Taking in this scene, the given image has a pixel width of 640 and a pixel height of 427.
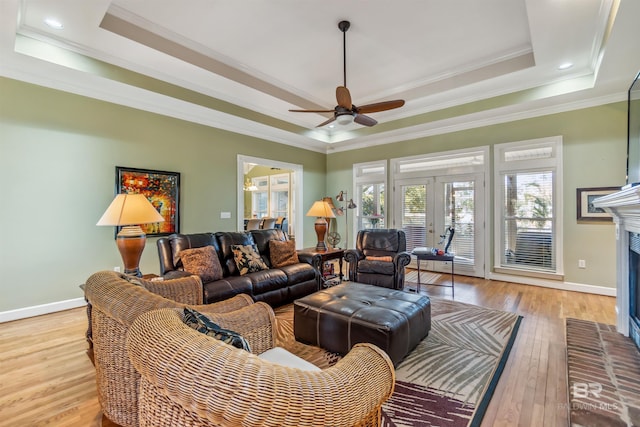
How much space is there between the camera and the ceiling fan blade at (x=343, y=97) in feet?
10.7

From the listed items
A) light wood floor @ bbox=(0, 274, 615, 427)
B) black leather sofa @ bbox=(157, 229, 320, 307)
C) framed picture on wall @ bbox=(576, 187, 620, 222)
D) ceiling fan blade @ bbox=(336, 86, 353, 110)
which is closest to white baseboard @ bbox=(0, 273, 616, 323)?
light wood floor @ bbox=(0, 274, 615, 427)

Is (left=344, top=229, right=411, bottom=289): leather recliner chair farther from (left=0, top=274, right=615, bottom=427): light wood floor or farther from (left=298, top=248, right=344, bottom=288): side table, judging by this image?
(left=0, top=274, right=615, bottom=427): light wood floor

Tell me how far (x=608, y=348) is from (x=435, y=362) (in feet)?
5.15

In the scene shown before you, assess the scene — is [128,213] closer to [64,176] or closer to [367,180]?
[64,176]

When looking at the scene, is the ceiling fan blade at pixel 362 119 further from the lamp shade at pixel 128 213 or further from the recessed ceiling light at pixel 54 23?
the recessed ceiling light at pixel 54 23

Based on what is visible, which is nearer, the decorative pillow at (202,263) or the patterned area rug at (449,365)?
the patterned area rug at (449,365)

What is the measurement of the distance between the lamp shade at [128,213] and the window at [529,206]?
529 centimetres

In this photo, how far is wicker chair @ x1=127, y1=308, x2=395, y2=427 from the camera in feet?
2.45

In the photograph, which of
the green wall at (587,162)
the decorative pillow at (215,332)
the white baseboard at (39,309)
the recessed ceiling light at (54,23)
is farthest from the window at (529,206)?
the white baseboard at (39,309)

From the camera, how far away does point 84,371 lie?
228 cm

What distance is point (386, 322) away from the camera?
7.18 ft

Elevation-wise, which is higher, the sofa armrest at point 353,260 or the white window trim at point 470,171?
the white window trim at point 470,171

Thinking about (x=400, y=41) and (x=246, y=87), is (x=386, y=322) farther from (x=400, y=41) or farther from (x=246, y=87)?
(x=246, y=87)

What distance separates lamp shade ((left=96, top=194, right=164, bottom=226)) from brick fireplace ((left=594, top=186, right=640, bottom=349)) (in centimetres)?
418
